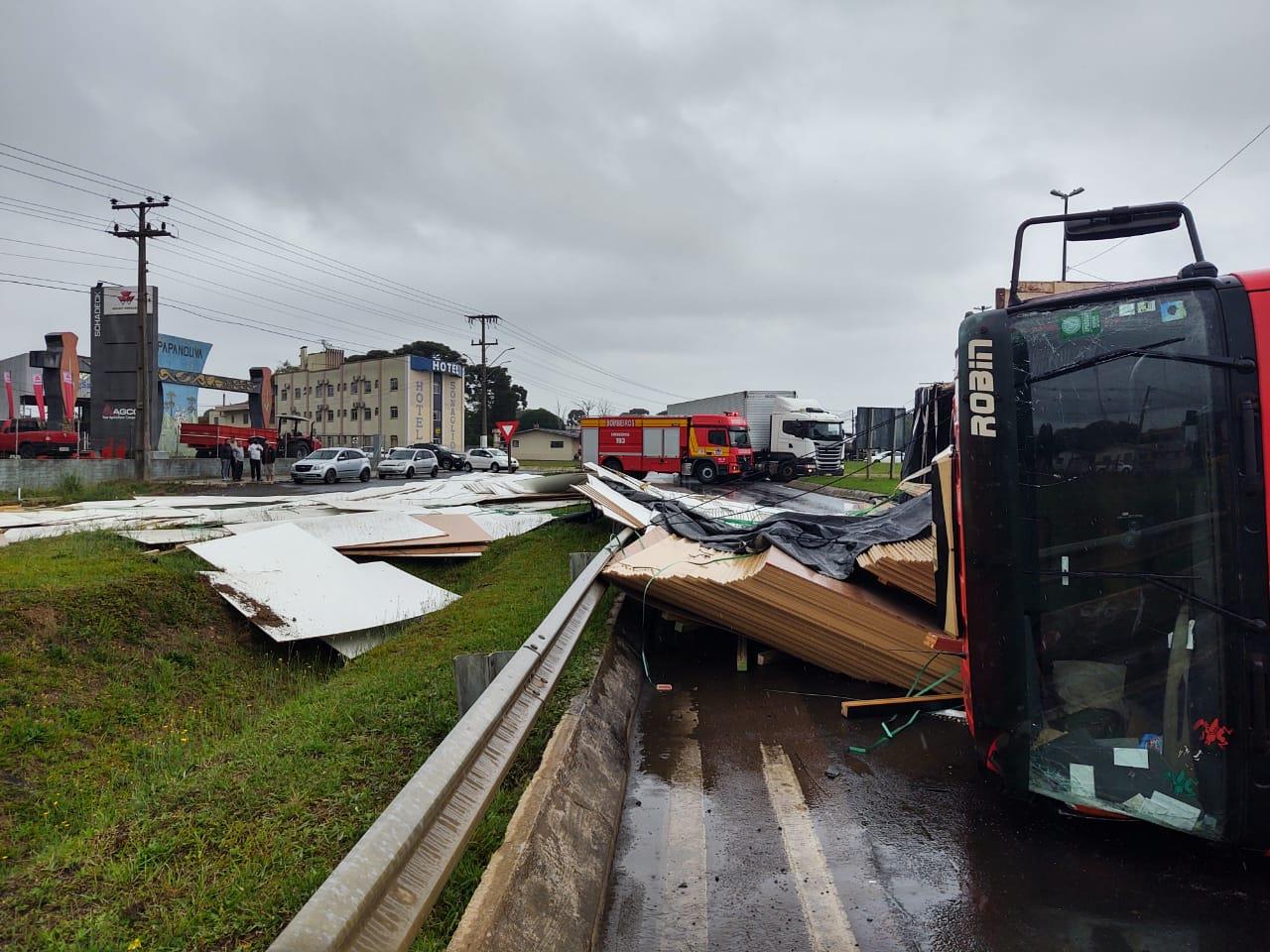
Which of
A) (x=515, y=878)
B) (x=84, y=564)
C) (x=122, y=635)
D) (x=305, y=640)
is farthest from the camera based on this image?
(x=84, y=564)

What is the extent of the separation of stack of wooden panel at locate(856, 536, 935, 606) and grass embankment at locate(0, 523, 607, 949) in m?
2.03

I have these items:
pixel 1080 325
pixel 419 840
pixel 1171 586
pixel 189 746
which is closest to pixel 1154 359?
pixel 1080 325

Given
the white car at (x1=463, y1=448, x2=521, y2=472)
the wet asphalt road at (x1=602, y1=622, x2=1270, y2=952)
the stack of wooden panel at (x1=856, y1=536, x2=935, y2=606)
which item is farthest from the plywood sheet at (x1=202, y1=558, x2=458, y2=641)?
the white car at (x1=463, y1=448, x2=521, y2=472)

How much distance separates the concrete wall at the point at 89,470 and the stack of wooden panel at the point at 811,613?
74.5 ft

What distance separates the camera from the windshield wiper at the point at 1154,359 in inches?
121

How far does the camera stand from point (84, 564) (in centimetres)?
887

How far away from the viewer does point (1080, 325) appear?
133 inches

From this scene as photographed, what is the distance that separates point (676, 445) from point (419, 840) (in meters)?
35.4

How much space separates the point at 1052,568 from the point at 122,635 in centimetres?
704

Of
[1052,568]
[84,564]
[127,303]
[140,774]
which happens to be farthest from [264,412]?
[1052,568]

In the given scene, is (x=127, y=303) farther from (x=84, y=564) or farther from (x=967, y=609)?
(x=967, y=609)

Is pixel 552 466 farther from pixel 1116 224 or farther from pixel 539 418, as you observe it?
pixel 1116 224

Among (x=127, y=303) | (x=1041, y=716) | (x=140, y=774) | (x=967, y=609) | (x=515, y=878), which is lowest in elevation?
(x=140, y=774)

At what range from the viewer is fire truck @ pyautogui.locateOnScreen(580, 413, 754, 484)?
37156 mm
